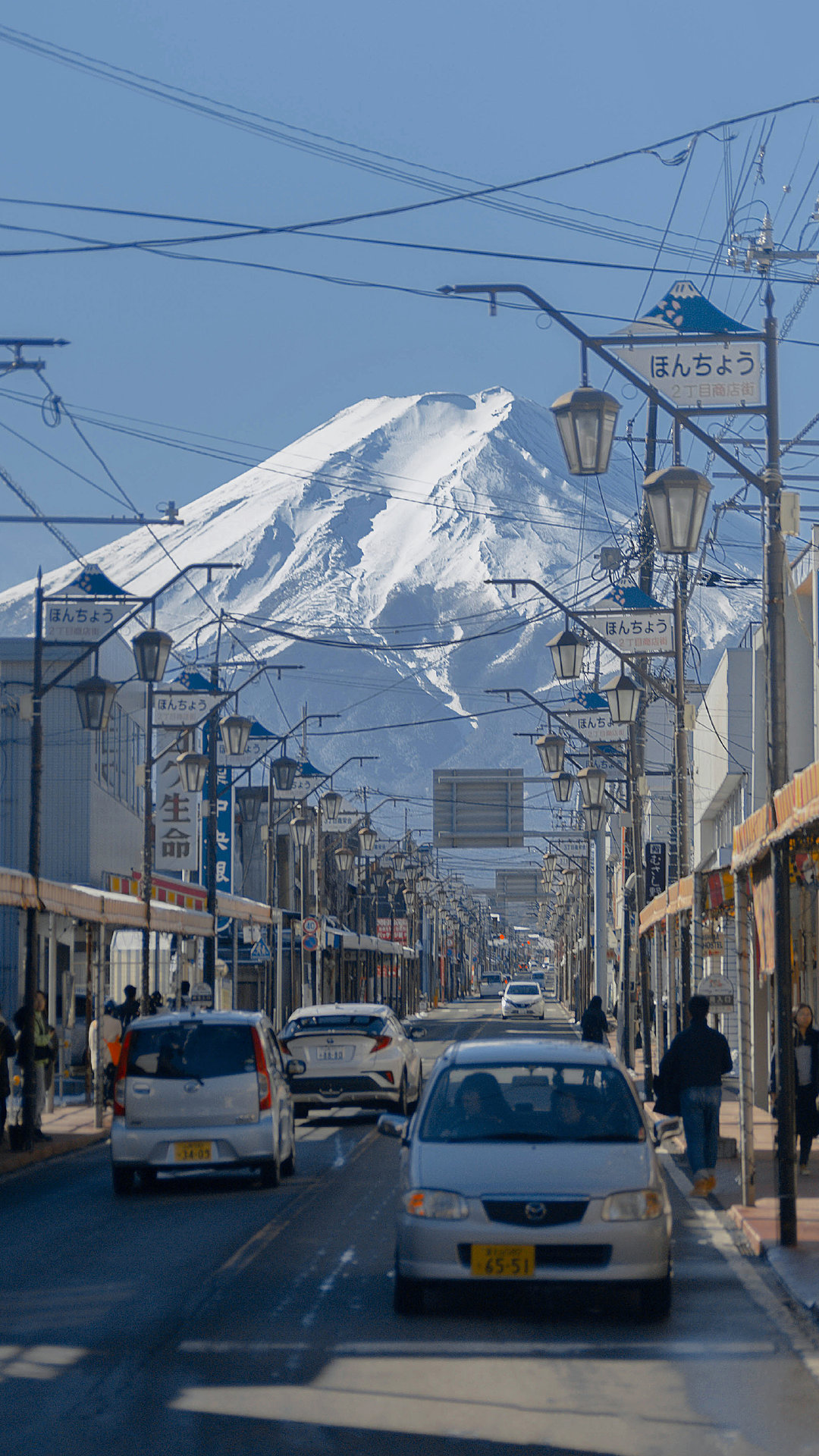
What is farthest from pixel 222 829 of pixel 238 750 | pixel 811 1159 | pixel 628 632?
pixel 811 1159

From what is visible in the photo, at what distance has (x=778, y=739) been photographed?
45.3 feet

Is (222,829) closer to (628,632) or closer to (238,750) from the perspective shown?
(238,750)

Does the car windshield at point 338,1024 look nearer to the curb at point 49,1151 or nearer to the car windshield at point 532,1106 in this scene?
the curb at point 49,1151

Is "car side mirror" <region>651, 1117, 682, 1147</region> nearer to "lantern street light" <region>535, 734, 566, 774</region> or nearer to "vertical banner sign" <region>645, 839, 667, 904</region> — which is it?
"lantern street light" <region>535, 734, 566, 774</region>

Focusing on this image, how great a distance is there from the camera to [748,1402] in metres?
7.87

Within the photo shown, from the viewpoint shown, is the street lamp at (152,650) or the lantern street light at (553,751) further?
the lantern street light at (553,751)

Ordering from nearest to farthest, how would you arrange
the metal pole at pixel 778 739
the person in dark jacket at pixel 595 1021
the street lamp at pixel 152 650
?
1. the metal pole at pixel 778 739
2. the street lamp at pixel 152 650
3. the person in dark jacket at pixel 595 1021

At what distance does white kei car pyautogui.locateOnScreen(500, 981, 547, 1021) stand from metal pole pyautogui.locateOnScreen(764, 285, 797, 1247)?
64.7 meters

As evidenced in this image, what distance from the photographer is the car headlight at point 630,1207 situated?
9.70m

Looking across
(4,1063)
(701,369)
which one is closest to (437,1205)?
(701,369)

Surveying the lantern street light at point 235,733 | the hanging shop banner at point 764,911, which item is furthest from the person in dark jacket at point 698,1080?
the lantern street light at point 235,733

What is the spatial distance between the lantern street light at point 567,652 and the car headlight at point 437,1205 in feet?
49.3

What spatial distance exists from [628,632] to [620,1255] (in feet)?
50.4

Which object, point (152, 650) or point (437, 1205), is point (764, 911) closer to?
point (437, 1205)
